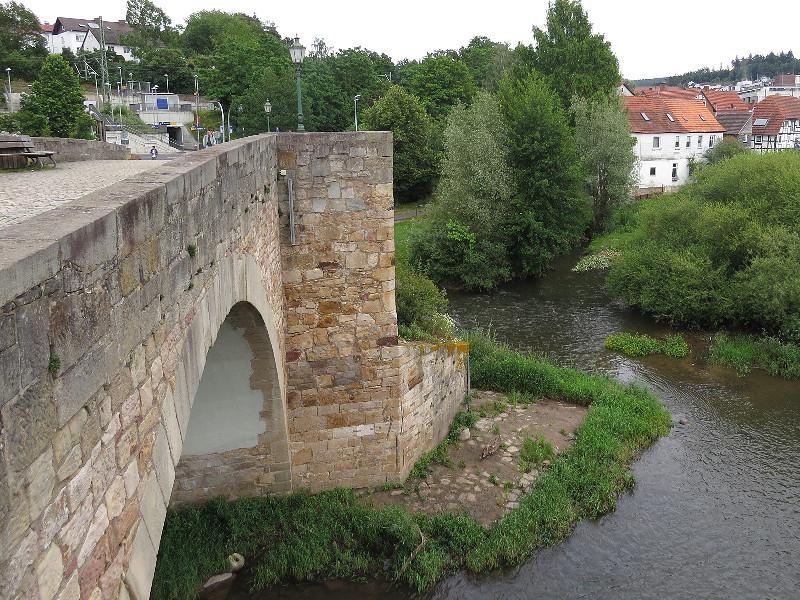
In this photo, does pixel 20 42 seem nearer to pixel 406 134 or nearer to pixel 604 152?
pixel 406 134

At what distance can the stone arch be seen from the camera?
152 inches

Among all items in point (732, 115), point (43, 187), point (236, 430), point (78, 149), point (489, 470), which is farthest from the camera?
point (732, 115)

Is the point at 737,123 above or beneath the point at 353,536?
above

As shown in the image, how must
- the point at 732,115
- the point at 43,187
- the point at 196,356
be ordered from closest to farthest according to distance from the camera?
the point at 196,356 < the point at 43,187 < the point at 732,115

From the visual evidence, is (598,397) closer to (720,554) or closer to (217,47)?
(720,554)

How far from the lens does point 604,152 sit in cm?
3297

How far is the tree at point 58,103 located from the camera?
98.2ft

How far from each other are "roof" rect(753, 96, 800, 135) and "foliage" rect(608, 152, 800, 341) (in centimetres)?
3659

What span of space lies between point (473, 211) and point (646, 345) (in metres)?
10.3

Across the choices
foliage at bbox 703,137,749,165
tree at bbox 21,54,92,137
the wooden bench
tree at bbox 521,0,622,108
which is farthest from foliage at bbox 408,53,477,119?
the wooden bench

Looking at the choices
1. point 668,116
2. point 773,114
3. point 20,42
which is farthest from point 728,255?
point 20,42

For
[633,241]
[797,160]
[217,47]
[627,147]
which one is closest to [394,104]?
[627,147]

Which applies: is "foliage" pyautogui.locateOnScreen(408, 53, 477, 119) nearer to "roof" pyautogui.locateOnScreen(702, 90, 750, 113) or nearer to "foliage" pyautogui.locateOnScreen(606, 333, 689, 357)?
"roof" pyautogui.locateOnScreen(702, 90, 750, 113)

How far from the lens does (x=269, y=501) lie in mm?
11078
